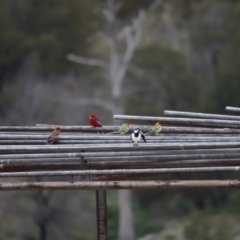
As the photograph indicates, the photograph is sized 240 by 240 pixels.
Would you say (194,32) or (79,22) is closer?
(79,22)

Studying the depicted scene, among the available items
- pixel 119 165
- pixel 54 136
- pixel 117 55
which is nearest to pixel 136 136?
pixel 119 165

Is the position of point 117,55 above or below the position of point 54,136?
above

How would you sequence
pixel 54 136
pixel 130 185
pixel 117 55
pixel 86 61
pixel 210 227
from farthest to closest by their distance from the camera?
1. pixel 117 55
2. pixel 86 61
3. pixel 210 227
4. pixel 54 136
5. pixel 130 185

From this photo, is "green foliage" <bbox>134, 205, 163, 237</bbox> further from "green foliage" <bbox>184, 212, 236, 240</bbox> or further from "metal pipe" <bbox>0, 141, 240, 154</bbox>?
"metal pipe" <bbox>0, 141, 240, 154</bbox>

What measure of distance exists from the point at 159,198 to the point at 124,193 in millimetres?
1621

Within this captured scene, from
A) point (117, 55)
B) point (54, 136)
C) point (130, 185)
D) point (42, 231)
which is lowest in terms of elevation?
point (130, 185)

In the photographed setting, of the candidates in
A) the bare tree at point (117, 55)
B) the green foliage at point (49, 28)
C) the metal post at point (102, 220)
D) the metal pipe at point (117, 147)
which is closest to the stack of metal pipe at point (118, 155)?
the metal pipe at point (117, 147)

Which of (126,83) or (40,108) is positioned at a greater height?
(126,83)

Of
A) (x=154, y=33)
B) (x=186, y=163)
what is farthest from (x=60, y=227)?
(x=186, y=163)

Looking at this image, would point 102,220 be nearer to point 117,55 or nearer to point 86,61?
point 86,61

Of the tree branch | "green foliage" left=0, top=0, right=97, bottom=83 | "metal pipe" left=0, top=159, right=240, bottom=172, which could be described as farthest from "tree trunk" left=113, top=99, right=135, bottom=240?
"metal pipe" left=0, top=159, right=240, bottom=172

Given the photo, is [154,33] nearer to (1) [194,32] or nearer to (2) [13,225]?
(1) [194,32]

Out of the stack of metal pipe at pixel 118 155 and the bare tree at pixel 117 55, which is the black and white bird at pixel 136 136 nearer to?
the stack of metal pipe at pixel 118 155

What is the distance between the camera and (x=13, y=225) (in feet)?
52.4
